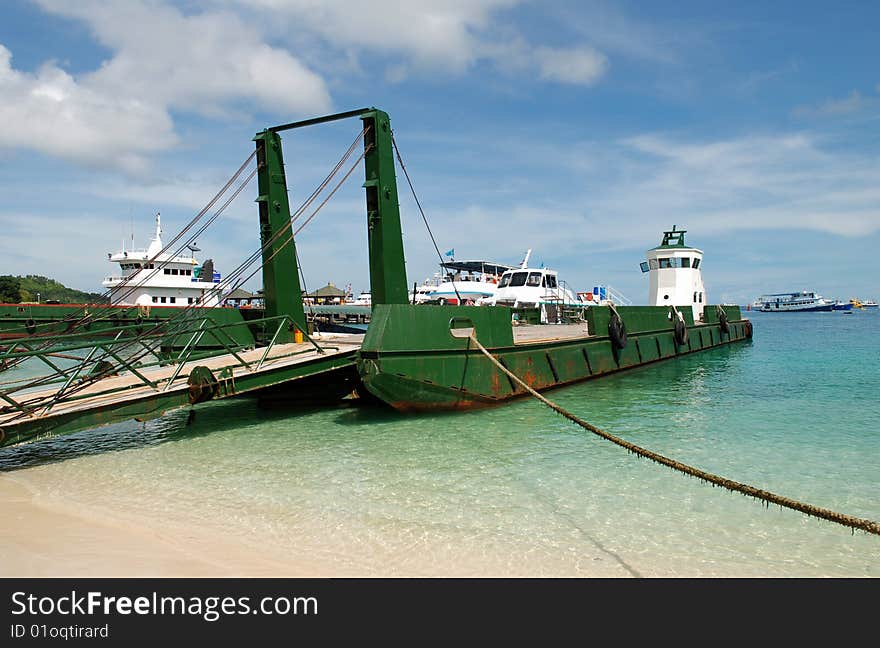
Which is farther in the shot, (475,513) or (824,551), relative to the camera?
(475,513)

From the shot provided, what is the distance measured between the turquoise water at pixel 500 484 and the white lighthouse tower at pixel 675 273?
17.3 m

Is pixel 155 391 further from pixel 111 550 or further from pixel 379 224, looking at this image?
pixel 379 224

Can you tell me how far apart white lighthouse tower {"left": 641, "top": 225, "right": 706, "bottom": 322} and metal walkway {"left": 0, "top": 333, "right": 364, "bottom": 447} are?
22.6m

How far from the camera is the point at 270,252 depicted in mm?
13211

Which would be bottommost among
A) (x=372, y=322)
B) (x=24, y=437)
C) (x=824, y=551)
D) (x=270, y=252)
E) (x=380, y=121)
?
(x=824, y=551)

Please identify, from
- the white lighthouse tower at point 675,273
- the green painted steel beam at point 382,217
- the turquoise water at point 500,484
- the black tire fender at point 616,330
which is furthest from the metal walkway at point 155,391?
the white lighthouse tower at point 675,273

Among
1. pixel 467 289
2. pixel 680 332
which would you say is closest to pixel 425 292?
pixel 467 289

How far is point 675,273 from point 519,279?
339 inches
